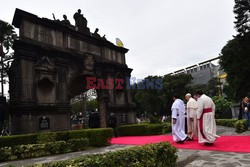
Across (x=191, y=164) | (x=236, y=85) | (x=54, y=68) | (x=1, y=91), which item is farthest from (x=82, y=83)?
(x=236, y=85)

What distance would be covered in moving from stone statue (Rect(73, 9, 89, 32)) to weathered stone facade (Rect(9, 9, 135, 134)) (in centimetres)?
66

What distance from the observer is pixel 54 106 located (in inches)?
519

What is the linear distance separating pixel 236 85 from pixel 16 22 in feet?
78.4

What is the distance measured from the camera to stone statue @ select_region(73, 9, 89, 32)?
17.1 m

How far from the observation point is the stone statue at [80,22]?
17.1 meters

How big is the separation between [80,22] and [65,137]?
9664mm

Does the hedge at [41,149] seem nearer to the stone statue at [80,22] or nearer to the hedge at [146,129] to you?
the hedge at [146,129]

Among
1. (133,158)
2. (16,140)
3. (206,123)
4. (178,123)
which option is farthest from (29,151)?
(206,123)

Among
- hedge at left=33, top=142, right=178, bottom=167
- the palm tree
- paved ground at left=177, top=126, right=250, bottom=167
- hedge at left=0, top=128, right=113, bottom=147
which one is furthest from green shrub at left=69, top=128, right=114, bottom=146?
the palm tree

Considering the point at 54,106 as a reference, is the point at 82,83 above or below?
above

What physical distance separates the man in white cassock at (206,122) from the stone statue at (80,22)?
11762 millimetres

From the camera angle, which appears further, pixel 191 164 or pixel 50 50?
pixel 50 50

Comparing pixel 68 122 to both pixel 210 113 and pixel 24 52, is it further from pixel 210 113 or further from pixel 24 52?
pixel 210 113

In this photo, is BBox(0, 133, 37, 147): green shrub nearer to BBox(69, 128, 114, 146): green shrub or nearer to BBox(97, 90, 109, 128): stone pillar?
BBox(69, 128, 114, 146): green shrub
